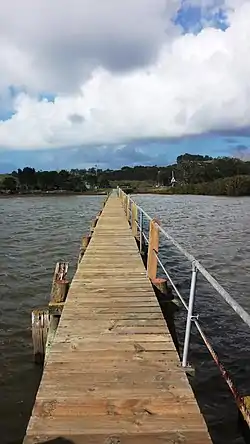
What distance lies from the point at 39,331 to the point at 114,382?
3.47 m

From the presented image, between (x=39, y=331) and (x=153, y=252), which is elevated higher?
(x=153, y=252)

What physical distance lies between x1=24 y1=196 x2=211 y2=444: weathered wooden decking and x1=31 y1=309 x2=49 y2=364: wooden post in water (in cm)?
60

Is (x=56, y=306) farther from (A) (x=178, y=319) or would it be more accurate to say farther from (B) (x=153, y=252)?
(A) (x=178, y=319)

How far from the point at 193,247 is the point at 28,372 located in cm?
1390

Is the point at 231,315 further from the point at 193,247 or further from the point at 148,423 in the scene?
the point at 193,247

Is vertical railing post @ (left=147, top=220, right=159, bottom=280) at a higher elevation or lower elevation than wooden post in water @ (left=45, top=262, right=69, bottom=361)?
higher

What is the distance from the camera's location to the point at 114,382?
3959mm

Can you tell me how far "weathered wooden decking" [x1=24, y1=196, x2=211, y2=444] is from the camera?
318 cm

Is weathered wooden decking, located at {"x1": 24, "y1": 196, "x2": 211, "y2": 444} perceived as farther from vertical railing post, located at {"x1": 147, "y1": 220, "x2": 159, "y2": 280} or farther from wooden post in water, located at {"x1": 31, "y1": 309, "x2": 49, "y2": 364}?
vertical railing post, located at {"x1": 147, "y1": 220, "x2": 159, "y2": 280}

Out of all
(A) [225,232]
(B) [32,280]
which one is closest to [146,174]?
(A) [225,232]

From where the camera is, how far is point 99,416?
3389mm

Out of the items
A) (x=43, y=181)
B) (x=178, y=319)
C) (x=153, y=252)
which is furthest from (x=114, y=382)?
(x=43, y=181)

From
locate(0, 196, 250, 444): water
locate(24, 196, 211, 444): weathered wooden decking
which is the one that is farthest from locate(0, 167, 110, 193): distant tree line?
locate(24, 196, 211, 444): weathered wooden decking

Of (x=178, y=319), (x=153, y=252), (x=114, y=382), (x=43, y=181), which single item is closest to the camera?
(x=114, y=382)
